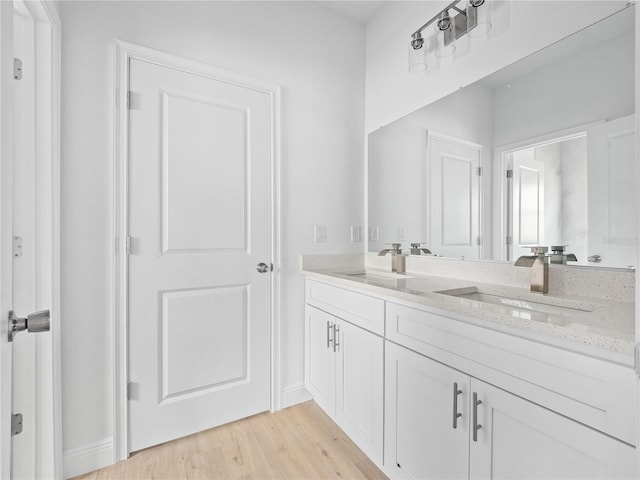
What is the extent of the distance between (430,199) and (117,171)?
1661 millimetres

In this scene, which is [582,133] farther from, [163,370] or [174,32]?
[163,370]

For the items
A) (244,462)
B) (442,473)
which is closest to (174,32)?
(244,462)

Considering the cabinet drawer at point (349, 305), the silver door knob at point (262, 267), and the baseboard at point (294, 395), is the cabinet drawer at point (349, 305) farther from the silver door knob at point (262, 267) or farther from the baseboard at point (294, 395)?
the baseboard at point (294, 395)

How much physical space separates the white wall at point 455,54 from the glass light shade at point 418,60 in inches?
1.4

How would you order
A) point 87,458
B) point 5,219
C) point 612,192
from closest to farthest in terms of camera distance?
point 5,219 → point 612,192 → point 87,458

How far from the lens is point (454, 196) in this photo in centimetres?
175

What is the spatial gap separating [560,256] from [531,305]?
227 millimetres

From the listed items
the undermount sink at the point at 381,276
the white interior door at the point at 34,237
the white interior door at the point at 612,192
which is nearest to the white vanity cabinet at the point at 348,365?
the undermount sink at the point at 381,276

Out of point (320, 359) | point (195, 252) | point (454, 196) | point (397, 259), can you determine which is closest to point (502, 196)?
point (454, 196)

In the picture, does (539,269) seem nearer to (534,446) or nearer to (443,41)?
(534,446)

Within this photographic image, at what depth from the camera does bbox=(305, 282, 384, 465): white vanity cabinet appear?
1.45m

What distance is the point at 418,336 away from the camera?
1235 mm

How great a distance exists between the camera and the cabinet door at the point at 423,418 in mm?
1077

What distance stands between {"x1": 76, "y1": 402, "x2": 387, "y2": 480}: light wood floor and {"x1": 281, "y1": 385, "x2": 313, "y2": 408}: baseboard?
0.47ft
